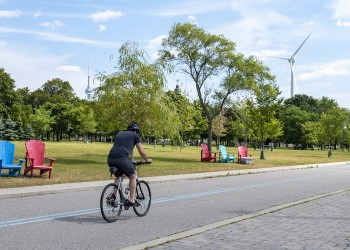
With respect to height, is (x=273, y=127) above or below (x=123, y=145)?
above

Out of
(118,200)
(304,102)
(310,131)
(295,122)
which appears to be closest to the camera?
(118,200)

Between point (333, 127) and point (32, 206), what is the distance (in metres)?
59.6

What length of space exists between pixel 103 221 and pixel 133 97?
17.2 metres

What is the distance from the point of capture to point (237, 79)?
35031 mm

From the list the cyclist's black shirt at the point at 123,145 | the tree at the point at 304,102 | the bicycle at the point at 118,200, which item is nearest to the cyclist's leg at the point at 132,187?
the bicycle at the point at 118,200

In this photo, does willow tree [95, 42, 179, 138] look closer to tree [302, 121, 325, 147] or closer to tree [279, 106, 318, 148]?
tree [302, 121, 325, 147]

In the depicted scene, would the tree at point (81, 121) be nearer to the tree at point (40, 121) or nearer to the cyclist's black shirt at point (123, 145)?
the tree at point (40, 121)

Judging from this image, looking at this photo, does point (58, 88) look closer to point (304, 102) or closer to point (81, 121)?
point (81, 121)

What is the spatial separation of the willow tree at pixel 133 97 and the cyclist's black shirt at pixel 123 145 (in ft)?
54.2

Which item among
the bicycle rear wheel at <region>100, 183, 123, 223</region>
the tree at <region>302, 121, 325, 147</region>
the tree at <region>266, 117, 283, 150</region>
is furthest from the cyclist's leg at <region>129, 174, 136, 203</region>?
the tree at <region>302, 121, 325, 147</region>

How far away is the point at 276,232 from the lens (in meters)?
7.83

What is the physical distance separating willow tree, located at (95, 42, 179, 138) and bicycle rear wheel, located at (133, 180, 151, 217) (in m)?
16.0

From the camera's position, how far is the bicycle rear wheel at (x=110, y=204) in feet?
28.3

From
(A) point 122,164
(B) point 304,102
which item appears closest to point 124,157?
(A) point 122,164
